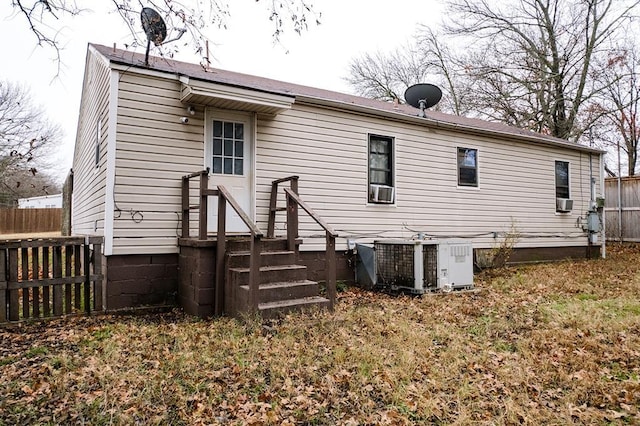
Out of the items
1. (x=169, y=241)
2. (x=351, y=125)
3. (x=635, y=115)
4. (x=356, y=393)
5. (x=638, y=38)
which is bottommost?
(x=356, y=393)

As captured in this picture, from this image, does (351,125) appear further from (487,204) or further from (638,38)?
→ (638,38)

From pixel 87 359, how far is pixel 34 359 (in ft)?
1.88

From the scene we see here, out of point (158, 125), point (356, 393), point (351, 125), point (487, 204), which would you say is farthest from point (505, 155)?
point (356, 393)

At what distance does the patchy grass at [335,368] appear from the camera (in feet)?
9.15

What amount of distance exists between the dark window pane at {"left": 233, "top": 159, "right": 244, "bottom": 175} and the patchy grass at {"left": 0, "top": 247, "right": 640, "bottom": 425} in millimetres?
2440

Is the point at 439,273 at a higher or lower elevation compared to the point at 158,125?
lower

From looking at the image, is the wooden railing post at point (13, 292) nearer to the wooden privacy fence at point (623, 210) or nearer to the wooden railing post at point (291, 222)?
the wooden railing post at point (291, 222)

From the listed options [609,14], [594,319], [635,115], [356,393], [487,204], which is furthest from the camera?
[635,115]

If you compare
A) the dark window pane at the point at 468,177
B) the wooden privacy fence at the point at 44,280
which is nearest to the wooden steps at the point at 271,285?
the wooden privacy fence at the point at 44,280

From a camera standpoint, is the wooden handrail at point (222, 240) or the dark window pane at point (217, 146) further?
the dark window pane at point (217, 146)

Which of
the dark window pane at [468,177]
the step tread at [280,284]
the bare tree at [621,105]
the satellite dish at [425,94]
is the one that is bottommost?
the step tread at [280,284]

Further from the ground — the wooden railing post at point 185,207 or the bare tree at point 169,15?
the bare tree at point 169,15

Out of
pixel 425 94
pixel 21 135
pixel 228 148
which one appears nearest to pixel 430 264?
pixel 228 148

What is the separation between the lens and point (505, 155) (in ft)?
33.7
